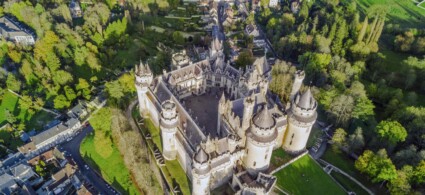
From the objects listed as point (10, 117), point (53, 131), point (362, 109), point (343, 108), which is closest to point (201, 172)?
point (343, 108)

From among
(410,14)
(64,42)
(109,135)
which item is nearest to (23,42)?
(64,42)

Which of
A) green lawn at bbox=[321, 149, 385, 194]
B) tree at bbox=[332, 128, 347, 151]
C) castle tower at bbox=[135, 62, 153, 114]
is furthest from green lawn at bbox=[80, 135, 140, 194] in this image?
tree at bbox=[332, 128, 347, 151]

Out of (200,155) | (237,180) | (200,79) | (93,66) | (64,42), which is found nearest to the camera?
(200,155)

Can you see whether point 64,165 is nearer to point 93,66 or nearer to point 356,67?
point 93,66

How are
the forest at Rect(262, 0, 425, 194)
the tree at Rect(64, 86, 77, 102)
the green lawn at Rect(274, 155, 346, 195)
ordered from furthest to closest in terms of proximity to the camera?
Result: the tree at Rect(64, 86, 77, 102) → the forest at Rect(262, 0, 425, 194) → the green lawn at Rect(274, 155, 346, 195)

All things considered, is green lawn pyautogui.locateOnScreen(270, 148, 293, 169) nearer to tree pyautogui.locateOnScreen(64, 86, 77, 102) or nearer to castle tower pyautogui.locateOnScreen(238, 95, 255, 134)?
castle tower pyautogui.locateOnScreen(238, 95, 255, 134)

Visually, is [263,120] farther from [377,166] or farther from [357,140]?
[357,140]

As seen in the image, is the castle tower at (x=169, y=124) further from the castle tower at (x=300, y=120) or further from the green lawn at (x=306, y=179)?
the castle tower at (x=300, y=120)
